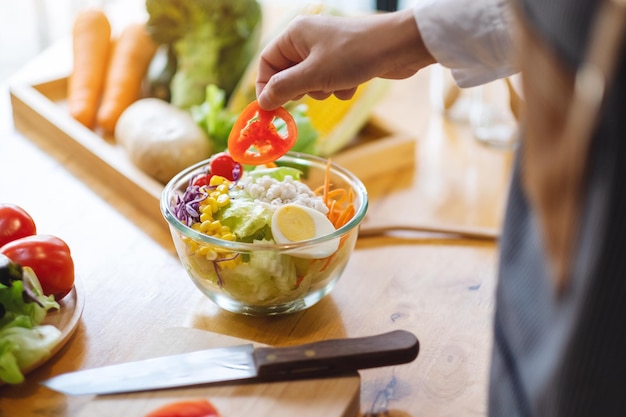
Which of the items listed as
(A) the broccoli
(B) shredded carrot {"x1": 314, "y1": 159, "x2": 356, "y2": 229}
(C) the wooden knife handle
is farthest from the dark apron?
(A) the broccoli

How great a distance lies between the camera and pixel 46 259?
1143mm

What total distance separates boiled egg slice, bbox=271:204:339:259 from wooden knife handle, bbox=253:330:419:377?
151mm

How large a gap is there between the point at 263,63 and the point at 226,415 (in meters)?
0.55

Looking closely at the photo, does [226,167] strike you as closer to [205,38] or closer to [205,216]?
[205,216]

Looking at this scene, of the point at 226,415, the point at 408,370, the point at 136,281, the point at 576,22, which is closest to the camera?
the point at 576,22

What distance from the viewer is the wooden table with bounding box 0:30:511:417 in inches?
43.1

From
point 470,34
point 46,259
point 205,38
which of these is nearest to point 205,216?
point 46,259

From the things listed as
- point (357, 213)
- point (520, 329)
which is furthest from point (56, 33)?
point (520, 329)

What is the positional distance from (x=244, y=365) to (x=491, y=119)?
116 cm

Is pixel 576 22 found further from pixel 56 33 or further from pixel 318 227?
pixel 56 33

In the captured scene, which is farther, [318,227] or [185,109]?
[185,109]

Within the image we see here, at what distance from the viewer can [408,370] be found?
1.12m

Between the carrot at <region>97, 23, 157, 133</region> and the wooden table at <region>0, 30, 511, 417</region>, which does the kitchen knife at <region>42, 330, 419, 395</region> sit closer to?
the wooden table at <region>0, 30, 511, 417</region>

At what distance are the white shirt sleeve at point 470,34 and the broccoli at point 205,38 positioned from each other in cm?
88
